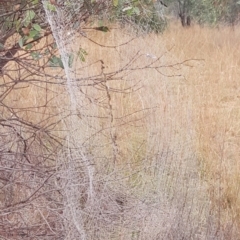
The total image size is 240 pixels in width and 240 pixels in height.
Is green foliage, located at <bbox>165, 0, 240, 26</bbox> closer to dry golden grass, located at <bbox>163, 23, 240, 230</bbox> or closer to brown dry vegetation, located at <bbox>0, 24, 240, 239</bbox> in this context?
dry golden grass, located at <bbox>163, 23, 240, 230</bbox>

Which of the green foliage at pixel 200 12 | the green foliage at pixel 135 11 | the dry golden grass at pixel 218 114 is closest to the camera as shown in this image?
the green foliage at pixel 135 11

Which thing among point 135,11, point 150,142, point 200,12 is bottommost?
point 200,12

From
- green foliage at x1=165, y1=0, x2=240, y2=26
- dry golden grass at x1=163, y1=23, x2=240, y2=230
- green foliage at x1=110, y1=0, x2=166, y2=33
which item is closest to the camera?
green foliage at x1=110, y1=0, x2=166, y2=33

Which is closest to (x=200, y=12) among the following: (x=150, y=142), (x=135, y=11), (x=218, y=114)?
(x=218, y=114)

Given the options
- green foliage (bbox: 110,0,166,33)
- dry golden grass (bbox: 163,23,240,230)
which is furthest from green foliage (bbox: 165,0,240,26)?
green foliage (bbox: 110,0,166,33)

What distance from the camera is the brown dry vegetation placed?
2.03m

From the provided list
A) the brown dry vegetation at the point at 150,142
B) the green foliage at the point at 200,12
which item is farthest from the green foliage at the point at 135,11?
the green foliage at the point at 200,12

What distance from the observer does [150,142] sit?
2.40 meters

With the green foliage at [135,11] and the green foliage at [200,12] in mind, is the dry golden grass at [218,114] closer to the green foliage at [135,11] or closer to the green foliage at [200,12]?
the green foliage at [135,11]

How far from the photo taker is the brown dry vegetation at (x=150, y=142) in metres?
2.03

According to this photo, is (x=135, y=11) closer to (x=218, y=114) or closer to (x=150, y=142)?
(x=150, y=142)

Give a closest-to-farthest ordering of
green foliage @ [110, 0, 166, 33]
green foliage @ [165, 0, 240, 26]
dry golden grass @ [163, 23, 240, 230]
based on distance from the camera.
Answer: green foliage @ [110, 0, 166, 33], dry golden grass @ [163, 23, 240, 230], green foliage @ [165, 0, 240, 26]

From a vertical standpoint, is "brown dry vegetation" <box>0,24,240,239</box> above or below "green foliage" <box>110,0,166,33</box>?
below

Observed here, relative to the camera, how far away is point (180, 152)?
237 cm
